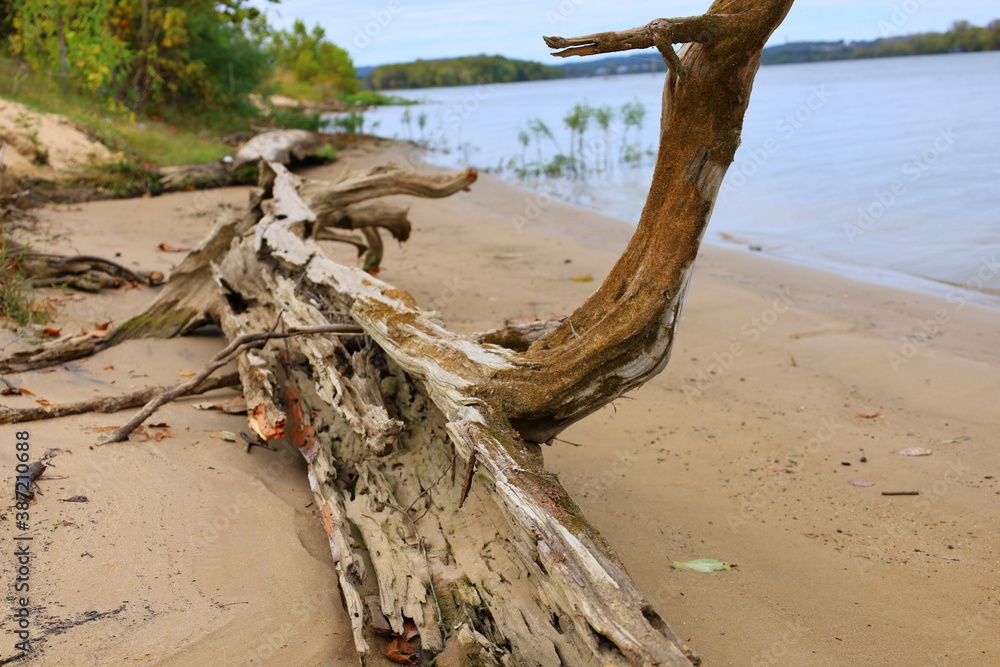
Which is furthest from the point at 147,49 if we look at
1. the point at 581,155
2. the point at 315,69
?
the point at 315,69

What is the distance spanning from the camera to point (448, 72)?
58.2m

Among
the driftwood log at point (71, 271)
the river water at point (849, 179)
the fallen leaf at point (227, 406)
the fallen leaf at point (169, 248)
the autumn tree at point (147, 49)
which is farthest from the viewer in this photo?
the autumn tree at point (147, 49)

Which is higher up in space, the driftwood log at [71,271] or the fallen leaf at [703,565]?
the driftwood log at [71,271]

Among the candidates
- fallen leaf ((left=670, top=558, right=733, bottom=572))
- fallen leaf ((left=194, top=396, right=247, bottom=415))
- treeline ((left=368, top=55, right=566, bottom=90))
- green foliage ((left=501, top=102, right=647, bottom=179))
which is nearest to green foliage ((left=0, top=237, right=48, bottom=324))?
fallen leaf ((left=194, top=396, right=247, bottom=415))

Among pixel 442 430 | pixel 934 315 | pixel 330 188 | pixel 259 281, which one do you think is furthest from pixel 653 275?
pixel 934 315

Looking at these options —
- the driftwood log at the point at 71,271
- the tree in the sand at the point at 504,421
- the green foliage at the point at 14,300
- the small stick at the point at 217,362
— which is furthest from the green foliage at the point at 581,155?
the tree in the sand at the point at 504,421

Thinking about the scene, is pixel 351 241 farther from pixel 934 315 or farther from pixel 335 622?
pixel 934 315

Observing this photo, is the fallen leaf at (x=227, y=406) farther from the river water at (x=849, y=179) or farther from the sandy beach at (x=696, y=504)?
the river water at (x=849, y=179)

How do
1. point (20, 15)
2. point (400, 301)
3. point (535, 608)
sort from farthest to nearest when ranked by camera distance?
point (20, 15) → point (400, 301) → point (535, 608)

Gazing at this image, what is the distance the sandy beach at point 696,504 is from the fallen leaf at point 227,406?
0.06 m

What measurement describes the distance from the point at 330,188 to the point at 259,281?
1359 mm

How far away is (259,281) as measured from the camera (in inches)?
185

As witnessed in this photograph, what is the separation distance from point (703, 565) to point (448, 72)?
5940cm

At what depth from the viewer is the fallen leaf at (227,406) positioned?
3.82 meters
